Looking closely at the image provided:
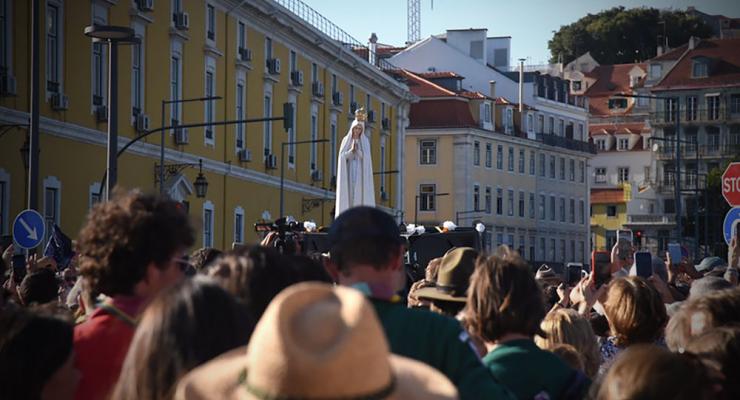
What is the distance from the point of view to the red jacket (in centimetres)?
526

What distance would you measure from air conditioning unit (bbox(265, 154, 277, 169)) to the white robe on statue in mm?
31512

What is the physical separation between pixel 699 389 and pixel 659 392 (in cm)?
14

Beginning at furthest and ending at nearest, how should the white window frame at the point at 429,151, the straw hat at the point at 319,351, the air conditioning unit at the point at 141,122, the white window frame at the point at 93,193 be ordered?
the white window frame at the point at 429,151 < the air conditioning unit at the point at 141,122 < the white window frame at the point at 93,193 < the straw hat at the point at 319,351

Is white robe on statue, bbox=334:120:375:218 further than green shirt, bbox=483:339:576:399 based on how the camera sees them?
Yes

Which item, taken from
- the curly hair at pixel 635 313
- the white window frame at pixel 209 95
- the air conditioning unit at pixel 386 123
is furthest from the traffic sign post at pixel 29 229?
the air conditioning unit at pixel 386 123

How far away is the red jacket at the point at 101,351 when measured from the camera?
5262mm

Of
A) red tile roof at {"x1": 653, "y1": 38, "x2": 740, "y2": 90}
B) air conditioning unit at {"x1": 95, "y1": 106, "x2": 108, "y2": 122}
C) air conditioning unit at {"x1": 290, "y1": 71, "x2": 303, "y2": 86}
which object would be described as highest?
red tile roof at {"x1": 653, "y1": 38, "x2": 740, "y2": 90}

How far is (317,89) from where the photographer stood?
5725 cm

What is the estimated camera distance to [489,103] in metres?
92.6

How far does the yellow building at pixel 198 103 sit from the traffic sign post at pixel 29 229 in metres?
10.5

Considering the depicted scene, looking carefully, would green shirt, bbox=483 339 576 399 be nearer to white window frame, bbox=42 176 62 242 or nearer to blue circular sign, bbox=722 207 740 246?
blue circular sign, bbox=722 207 740 246

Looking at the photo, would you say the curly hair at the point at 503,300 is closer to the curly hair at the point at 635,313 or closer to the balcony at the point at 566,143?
the curly hair at the point at 635,313

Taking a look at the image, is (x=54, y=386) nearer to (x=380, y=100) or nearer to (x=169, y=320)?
(x=169, y=320)

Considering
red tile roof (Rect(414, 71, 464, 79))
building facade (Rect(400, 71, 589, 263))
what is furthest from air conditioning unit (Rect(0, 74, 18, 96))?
red tile roof (Rect(414, 71, 464, 79))
